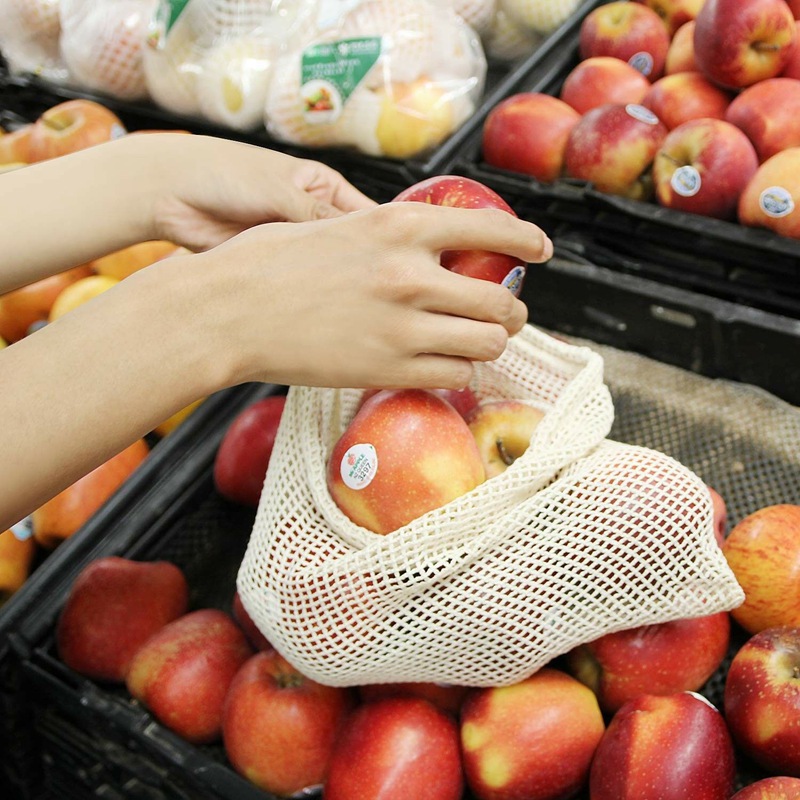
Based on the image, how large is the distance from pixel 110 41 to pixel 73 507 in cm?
121

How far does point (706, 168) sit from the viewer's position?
4.65ft

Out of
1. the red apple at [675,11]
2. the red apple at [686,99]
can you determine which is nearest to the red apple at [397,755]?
the red apple at [686,99]

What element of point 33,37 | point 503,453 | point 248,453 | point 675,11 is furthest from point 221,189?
point 33,37

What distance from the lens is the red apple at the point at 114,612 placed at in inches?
42.3

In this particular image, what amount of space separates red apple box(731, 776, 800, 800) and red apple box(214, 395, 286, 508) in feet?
2.32

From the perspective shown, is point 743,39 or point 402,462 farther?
point 743,39

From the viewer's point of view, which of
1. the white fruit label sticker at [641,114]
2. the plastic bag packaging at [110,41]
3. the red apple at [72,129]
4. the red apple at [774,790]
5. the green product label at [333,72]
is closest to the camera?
the red apple at [774,790]

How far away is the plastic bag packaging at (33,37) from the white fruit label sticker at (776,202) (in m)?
1.72

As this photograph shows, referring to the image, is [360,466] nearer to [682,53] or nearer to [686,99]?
[686,99]

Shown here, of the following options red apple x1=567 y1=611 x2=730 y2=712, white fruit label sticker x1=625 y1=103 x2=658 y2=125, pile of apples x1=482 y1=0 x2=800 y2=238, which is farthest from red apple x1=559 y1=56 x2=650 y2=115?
red apple x1=567 y1=611 x2=730 y2=712

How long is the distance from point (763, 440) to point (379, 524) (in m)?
0.71

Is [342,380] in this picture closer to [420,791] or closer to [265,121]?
[420,791]

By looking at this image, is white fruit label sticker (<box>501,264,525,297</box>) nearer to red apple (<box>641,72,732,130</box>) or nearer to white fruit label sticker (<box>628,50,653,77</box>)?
red apple (<box>641,72,732,130</box>)

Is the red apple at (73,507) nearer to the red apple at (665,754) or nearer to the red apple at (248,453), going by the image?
the red apple at (248,453)
